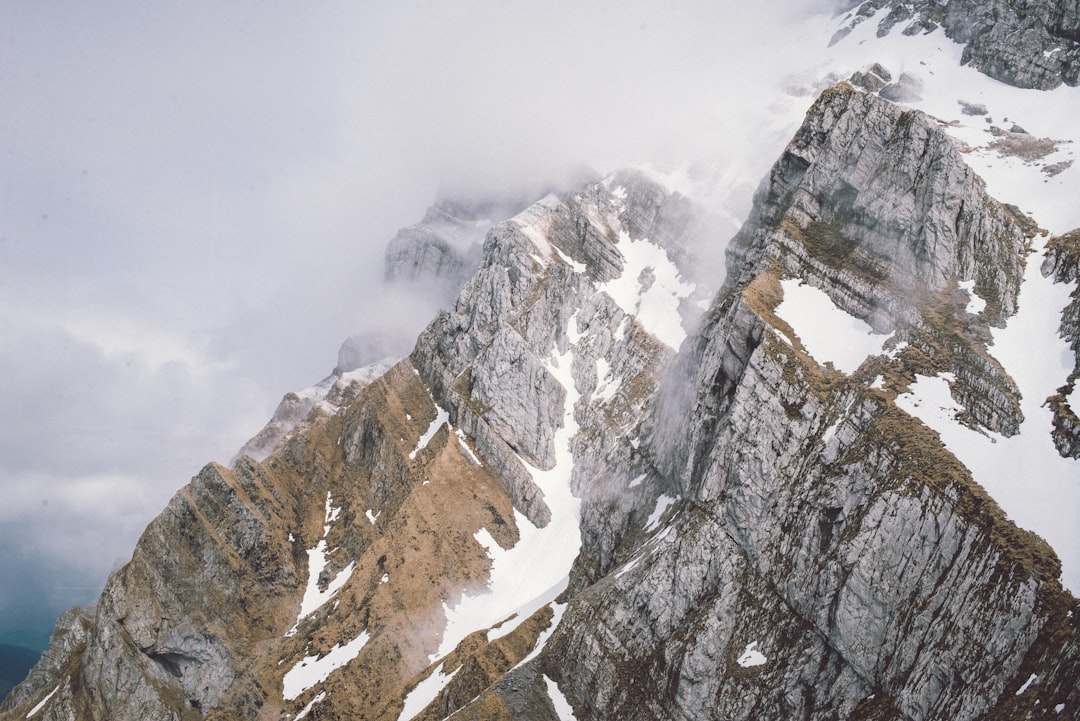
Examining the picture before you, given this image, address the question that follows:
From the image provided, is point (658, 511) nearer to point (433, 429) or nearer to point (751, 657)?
point (751, 657)

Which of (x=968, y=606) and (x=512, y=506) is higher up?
(x=512, y=506)

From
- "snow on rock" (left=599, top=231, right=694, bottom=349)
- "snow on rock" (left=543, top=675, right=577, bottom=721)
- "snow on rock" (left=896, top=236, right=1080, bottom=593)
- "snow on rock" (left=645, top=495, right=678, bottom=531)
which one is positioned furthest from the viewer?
"snow on rock" (left=599, top=231, right=694, bottom=349)

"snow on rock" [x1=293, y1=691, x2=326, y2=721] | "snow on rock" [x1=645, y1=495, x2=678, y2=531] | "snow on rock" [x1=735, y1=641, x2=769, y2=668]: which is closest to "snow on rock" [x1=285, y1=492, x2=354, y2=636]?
"snow on rock" [x1=293, y1=691, x2=326, y2=721]

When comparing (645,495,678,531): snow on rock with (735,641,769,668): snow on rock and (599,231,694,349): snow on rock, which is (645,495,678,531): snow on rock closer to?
(735,641,769,668): snow on rock

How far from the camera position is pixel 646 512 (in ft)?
255

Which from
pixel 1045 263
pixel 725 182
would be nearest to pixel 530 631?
pixel 1045 263

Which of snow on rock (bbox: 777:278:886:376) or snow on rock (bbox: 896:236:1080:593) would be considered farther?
snow on rock (bbox: 777:278:886:376)

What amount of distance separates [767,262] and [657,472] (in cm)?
Answer: 3047

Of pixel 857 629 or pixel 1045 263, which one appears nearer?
pixel 857 629

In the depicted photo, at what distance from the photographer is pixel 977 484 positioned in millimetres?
38438

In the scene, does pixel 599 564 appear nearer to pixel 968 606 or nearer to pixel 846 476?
pixel 846 476

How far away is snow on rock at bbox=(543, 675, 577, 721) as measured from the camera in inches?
2206

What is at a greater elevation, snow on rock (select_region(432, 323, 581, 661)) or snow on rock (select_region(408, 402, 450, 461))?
snow on rock (select_region(408, 402, 450, 461))

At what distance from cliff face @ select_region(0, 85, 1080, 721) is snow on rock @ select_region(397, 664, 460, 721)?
20.6 inches
